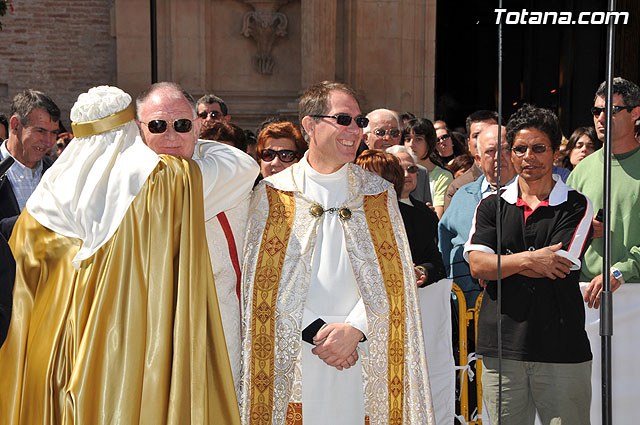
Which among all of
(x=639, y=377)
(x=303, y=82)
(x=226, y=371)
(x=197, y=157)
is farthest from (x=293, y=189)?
(x=303, y=82)

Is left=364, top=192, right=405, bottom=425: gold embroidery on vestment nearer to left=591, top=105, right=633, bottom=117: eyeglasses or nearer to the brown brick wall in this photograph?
left=591, top=105, right=633, bottom=117: eyeglasses

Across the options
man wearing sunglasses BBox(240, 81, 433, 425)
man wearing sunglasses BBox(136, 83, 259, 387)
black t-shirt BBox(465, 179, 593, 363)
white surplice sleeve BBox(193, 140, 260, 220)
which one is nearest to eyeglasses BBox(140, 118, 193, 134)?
man wearing sunglasses BBox(136, 83, 259, 387)

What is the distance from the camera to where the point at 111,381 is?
9.65 feet

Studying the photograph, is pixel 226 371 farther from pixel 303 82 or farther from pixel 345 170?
pixel 303 82

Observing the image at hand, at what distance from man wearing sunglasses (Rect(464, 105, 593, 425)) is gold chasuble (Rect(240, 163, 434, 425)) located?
2.54 feet

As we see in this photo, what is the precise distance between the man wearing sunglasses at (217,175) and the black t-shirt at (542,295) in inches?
55.7

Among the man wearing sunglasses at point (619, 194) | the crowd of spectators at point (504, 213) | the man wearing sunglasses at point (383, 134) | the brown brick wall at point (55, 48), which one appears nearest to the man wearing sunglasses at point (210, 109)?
the man wearing sunglasses at point (383, 134)

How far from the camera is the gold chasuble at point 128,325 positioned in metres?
2.94

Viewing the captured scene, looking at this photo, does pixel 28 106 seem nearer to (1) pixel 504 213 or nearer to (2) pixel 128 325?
(2) pixel 128 325

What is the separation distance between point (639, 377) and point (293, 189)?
247cm

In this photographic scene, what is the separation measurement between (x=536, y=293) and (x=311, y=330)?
1.33m

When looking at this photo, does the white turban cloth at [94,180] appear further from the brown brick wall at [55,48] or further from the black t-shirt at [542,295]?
the brown brick wall at [55,48]

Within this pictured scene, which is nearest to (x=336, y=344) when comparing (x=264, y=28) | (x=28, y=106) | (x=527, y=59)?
(x=28, y=106)

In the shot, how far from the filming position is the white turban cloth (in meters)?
3.04
